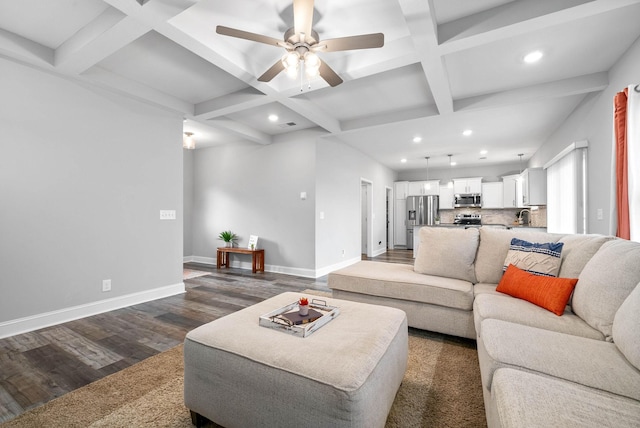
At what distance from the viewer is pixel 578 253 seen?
2.02 meters

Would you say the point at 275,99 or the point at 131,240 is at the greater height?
the point at 275,99

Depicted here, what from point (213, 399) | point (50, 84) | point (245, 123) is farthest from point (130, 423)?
point (245, 123)

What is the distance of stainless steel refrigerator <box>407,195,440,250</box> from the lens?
29.0ft

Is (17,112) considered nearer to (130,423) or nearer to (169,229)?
(169,229)

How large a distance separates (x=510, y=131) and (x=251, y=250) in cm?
532

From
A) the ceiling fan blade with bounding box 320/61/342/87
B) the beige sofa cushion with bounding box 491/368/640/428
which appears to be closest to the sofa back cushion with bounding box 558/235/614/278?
the beige sofa cushion with bounding box 491/368/640/428

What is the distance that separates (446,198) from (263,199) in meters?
5.90

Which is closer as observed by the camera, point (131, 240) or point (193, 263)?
point (131, 240)

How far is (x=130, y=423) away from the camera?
4.81 ft

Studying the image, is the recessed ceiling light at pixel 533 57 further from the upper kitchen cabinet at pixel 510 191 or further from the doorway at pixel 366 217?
the upper kitchen cabinet at pixel 510 191

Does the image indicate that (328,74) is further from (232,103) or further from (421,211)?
(421,211)

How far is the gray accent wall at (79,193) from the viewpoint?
104 inches

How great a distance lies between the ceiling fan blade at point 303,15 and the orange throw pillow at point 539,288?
243 cm

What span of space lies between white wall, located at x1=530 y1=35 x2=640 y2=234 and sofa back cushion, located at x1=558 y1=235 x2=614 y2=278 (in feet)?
4.37
